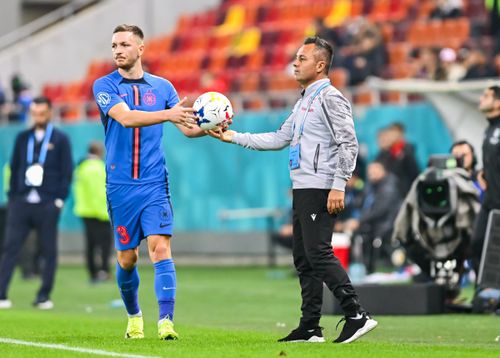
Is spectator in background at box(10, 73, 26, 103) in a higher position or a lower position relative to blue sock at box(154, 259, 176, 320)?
higher

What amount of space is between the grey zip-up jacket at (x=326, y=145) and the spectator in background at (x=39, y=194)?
23.1 ft

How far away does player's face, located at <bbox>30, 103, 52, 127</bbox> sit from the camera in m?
17.5

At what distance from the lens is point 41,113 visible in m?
17.5

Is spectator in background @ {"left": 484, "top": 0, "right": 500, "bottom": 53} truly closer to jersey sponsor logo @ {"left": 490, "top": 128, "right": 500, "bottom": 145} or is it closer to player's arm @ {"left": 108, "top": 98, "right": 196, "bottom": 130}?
jersey sponsor logo @ {"left": 490, "top": 128, "right": 500, "bottom": 145}

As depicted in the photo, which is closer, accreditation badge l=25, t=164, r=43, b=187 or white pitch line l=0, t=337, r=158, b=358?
white pitch line l=0, t=337, r=158, b=358

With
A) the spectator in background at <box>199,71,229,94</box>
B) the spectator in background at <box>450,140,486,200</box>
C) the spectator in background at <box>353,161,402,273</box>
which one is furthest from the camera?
the spectator in background at <box>199,71,229,94</box>

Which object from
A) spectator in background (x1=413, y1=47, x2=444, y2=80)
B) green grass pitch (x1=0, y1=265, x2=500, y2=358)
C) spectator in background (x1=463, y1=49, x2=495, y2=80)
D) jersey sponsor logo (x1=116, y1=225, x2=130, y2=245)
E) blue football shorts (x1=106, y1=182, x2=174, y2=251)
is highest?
spectator in background (x1=413, y1=47, x2=444, y2=80)

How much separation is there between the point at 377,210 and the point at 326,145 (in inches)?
424

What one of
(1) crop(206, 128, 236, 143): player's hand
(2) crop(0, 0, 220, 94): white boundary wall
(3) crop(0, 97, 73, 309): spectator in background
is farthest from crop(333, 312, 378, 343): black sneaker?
(2) crop(0, 0, 220, 94): white boundary wall

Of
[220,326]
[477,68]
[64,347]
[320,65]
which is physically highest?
[477,68]

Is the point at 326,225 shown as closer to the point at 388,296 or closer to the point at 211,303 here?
the point at 388,296

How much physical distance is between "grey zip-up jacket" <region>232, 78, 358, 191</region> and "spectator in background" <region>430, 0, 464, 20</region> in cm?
1741

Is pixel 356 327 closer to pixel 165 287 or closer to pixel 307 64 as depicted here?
pixel 165 287

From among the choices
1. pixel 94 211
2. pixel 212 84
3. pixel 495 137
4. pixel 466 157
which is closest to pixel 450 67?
pixel 94 211
